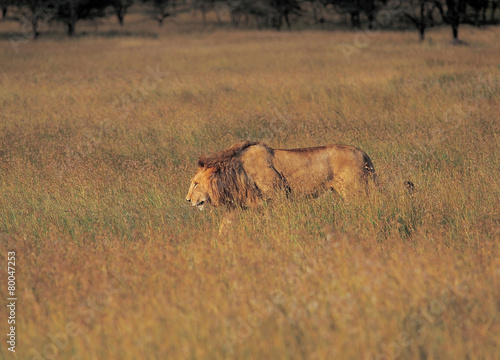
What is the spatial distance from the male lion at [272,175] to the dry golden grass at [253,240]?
6.7 inches

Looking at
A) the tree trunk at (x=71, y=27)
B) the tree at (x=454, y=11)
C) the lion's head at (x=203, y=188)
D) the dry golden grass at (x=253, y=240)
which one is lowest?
the dry golden grass at (x=253, y=240)

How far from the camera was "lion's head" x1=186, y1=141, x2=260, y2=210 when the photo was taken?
427cm

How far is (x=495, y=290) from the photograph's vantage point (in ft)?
9.04

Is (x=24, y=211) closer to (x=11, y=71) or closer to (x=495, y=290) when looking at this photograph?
(x=495, y=290)

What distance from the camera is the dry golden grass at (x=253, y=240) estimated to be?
2.48 metres

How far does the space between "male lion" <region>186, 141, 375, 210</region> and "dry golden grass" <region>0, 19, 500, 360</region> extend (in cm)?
17

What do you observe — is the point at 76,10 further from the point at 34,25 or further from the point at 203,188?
the point at 203,188

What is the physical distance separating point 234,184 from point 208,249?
77cm

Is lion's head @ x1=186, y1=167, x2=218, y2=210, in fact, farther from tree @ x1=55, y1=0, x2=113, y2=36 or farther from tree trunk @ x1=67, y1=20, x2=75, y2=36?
tree trunk @ x1=67, y1=20, x2=75, y2=36

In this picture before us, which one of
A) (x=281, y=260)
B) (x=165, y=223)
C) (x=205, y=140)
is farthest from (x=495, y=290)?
(x=205, y=140)

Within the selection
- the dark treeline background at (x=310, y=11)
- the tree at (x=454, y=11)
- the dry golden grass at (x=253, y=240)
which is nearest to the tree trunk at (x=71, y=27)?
the dark treeline background at (x=310, y=11)

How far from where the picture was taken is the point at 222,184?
4266 mm

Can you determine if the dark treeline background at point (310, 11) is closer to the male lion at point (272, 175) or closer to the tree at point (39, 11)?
the tree at point (39, 11)

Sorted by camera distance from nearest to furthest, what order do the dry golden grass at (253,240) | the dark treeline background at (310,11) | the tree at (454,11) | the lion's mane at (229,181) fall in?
the dry golden grass at (253,240), the lion's mane at (229,181), the tree at (454,11), the dark treeline background at (310,11)
